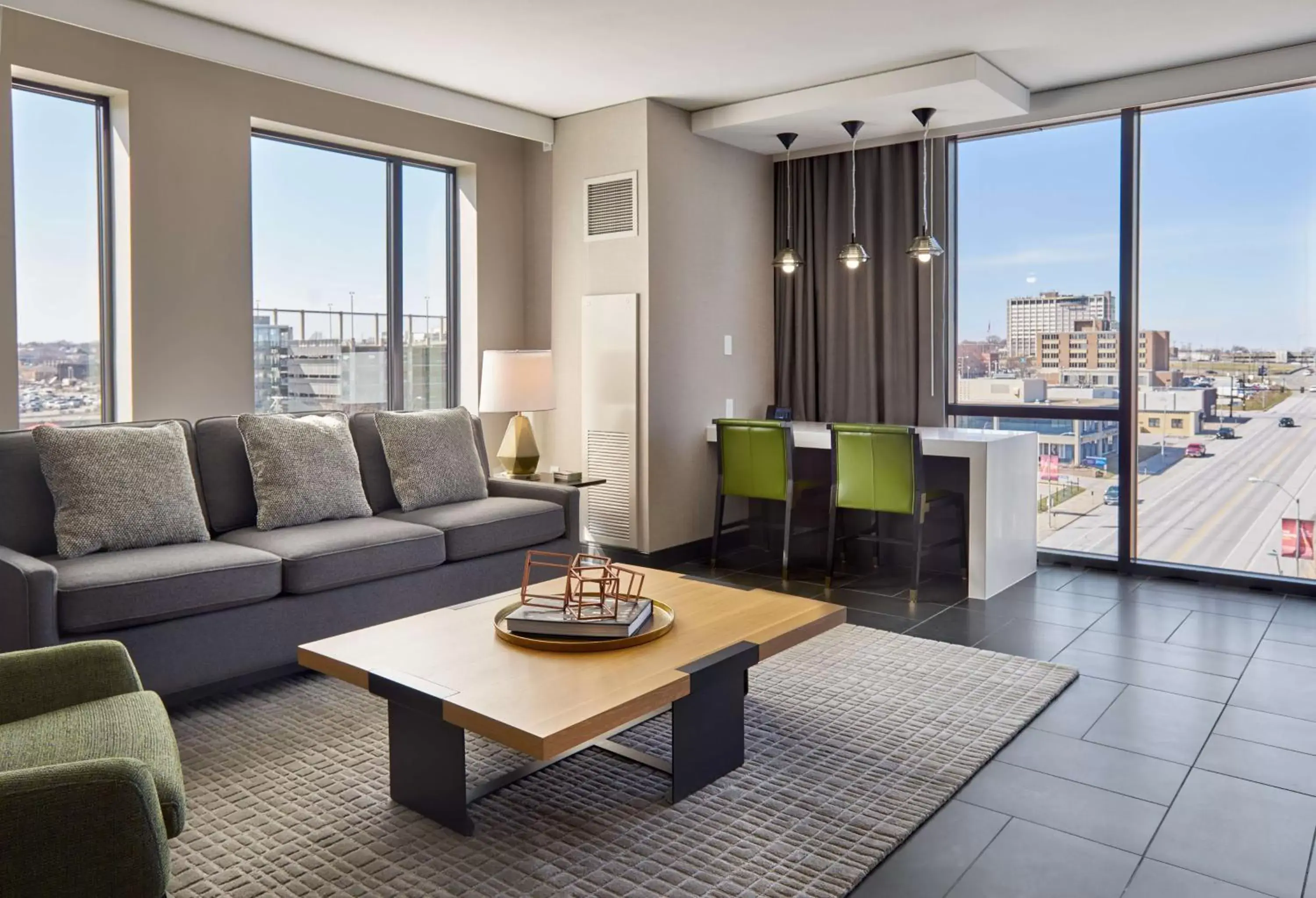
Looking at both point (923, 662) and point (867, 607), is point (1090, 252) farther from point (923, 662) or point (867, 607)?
point (923, 662)

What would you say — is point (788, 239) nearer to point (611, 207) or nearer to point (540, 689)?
point (611, 207)

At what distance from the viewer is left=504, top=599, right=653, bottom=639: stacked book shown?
2523 mm

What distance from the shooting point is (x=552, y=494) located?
4.53m

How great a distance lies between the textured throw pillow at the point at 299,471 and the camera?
148 inches

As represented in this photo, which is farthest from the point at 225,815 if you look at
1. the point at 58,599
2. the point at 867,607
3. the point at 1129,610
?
the point at 1129,610

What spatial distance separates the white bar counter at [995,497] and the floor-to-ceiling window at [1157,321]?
39 cm

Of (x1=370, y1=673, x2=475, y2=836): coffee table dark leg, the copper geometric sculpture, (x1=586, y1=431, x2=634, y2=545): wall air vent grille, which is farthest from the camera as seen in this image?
(x1=586, y1=431, x2=634, y2=545): wall air vent grille

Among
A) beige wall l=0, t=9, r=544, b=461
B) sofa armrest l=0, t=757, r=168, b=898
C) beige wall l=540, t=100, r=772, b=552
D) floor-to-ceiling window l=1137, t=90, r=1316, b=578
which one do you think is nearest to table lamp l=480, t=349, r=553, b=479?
beige wall l=540, t=100, r=772, b=552

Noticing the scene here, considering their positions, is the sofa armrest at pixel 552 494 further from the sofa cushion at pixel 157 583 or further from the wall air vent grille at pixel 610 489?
the sofa cushion at pixel 157 583

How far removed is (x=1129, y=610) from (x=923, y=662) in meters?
1.34

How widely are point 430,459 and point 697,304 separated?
1.93m

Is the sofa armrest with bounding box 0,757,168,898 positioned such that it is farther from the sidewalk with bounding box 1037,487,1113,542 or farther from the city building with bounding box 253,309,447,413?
the sidewalk with bounding box 1037,487,1113,542

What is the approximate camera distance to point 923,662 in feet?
11.9

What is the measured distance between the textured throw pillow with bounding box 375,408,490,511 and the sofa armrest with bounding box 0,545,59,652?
1608 millimetres
